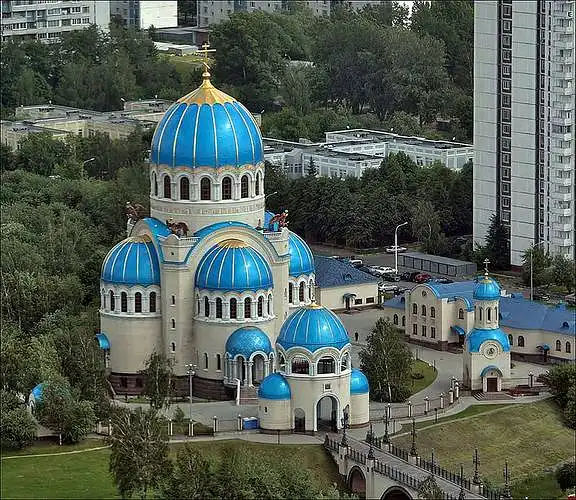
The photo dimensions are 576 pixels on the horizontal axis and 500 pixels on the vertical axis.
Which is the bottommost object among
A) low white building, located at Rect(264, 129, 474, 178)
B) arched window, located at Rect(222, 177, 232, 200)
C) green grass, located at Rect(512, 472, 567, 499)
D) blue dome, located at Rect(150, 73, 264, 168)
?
green grass, located at Rect(512, 472, 567, 499)

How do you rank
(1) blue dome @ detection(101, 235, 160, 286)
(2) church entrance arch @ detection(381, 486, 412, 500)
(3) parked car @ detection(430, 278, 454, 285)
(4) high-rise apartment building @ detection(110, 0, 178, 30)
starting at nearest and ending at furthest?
(2) church entrance arch @ detection(381, 486, 412, 500) → (1) blue dome @ detection(101, 235, 160, 286) → (3) parked car @ detection(430, 278, 454, 285) → (4) high-rise apartment building @ detection(110, 0, 178, 30)

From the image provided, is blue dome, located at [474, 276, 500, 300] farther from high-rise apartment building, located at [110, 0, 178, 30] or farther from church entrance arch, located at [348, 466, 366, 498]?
high-rise apartment building, located at [110, 0, 178, 30]

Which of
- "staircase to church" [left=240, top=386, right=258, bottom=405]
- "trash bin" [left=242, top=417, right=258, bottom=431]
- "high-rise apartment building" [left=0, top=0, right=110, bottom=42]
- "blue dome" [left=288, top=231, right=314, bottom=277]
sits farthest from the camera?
"high-rise apartment building" [left=0, top=0, right=110, bottom=42]

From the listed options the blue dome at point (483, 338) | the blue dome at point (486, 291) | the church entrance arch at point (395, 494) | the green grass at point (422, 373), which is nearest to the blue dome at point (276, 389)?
the church entrance arch at point (395, 494)

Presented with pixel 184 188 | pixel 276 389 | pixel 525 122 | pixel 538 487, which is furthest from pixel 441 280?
pixel 538 487

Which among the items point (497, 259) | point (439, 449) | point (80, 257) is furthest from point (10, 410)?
point (497, 259)

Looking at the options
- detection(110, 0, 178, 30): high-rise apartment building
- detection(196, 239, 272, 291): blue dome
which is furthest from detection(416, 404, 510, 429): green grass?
detection(110, 0, 178, 30): high-rise apartment building
